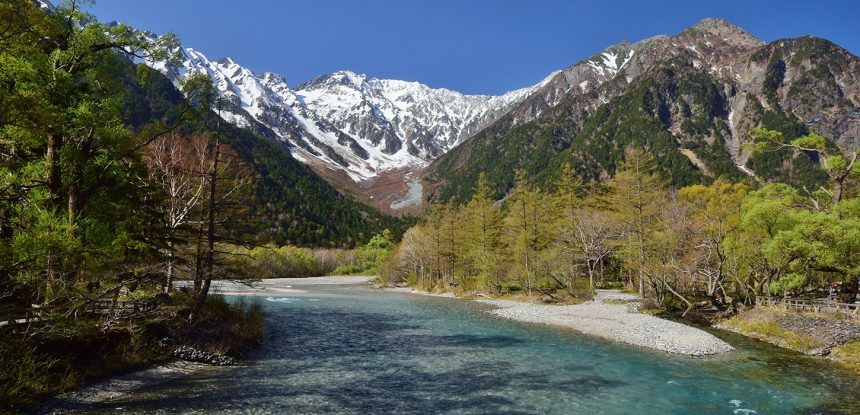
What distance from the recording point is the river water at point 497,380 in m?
15.2

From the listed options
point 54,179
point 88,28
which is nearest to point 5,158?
point 54,179

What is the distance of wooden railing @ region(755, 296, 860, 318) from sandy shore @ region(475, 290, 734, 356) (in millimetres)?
6726

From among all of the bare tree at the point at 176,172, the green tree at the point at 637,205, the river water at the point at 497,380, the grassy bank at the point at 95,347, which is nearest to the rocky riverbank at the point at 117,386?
the grassy bank at the point at 95,347

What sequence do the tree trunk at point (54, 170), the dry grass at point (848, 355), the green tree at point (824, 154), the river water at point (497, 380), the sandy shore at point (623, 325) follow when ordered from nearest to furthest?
the tree trunk at point (54, 170) → the river water at point (497, 380) → the dry grass at point (848, 355) → the sandy shore at point (623, 325) → the green tree at point (824, 154)

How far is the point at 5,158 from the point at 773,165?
202m

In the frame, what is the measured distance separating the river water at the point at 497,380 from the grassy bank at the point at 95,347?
179 cm

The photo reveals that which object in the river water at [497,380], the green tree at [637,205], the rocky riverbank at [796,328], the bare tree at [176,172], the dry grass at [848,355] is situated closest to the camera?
the river water at [497,380]

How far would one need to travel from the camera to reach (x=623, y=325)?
31297 millimetres

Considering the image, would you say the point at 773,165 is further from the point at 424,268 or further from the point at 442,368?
the point at 442,368

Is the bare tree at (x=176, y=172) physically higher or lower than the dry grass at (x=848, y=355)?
higher

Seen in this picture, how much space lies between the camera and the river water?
49.7 feet

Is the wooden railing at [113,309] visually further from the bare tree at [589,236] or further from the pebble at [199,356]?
the bare tree at [589,236]

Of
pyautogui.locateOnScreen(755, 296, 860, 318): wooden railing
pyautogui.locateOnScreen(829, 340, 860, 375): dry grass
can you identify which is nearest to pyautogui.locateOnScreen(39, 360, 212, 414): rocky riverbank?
pyautogui.locateOnScreen(829, 340, 860, 375): dry grass

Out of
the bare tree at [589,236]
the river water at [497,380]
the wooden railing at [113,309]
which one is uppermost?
the bare tree at [589,236]
